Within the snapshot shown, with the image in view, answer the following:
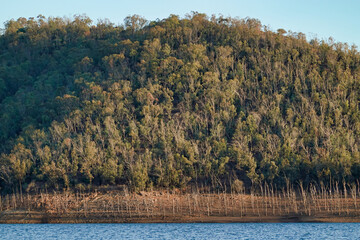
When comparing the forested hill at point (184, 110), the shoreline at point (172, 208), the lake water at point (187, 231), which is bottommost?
the lake water at point (187, 231)

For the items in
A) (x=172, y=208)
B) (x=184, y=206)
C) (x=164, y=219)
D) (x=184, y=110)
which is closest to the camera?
(x=164, y=219)

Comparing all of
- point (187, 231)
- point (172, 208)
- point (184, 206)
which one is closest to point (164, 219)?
point (172, 208)

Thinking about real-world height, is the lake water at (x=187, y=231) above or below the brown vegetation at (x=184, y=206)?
below

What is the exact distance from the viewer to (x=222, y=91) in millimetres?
72312

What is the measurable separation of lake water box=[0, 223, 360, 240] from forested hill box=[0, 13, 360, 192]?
8.41 metres

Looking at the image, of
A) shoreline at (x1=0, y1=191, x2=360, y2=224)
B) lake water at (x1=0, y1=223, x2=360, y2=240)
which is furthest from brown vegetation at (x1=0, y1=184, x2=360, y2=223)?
lake water at (x1=0, y1=223, x2=360, y2=240)

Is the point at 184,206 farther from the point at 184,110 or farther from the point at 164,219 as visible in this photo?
the point at 184,110

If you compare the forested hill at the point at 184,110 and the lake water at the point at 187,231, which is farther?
the forested hill at the point at 184,110

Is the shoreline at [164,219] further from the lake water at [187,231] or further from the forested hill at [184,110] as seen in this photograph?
the forested hill at [184,110]

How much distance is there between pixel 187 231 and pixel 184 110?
2804 cm

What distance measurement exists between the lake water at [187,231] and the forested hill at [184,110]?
8412 mm

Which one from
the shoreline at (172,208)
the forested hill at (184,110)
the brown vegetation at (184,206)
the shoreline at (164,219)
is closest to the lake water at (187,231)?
the shoreline at (164,219)

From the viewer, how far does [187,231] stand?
148ft

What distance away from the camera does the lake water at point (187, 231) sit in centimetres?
4169
